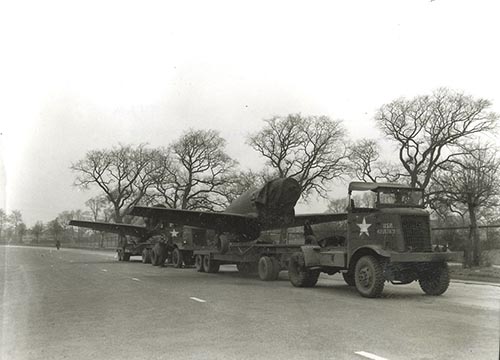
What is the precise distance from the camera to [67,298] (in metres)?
12.0

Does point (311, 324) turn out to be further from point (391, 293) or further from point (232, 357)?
point (391, 293)

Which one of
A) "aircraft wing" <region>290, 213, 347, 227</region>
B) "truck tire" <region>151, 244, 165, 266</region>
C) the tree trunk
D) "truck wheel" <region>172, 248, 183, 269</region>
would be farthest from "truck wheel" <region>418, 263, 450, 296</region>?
"truck tire" <region>151, 244, 165, 266</region>

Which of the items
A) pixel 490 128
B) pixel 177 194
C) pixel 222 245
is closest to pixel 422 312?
pixel 222 245

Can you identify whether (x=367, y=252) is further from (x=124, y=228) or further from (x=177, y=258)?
(x=124, y=228)

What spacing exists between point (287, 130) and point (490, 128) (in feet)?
55.9

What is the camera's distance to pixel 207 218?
20125 mm

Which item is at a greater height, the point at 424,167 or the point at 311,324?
the point at 424,167

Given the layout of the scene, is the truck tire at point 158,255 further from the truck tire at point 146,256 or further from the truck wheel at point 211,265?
the truck wheel at point 211,265

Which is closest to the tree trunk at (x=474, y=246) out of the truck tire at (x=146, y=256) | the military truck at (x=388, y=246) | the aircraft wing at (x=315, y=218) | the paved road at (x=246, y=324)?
the aircraft wing at (x=315, y=218)

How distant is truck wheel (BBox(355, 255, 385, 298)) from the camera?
A: 38.6ft

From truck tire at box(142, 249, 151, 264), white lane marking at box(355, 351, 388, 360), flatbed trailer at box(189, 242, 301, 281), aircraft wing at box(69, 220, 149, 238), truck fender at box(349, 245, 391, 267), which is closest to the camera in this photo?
white lane marking at box(355, 351, 388, 360)

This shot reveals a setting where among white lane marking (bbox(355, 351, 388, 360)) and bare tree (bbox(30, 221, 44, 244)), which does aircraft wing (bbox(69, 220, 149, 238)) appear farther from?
bare tree (bbox(30, 221, 44, 244))

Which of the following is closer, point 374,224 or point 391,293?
point 374,224

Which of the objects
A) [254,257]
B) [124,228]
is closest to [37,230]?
[124,228]
